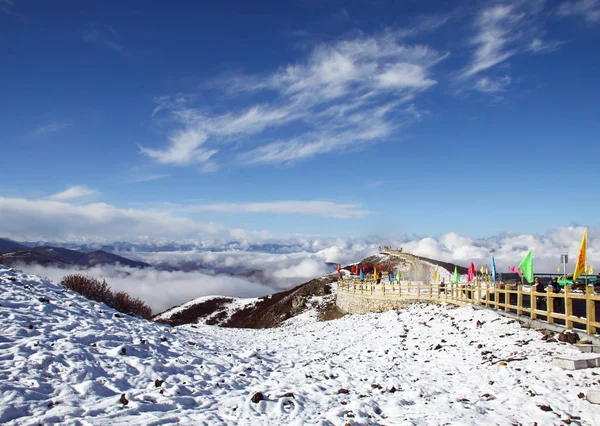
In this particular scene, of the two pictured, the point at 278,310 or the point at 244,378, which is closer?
the point at 244,378

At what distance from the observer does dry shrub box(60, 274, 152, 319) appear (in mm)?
25125

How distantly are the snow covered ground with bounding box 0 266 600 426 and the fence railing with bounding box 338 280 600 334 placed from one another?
1310mm

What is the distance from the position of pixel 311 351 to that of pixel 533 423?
11779 mm

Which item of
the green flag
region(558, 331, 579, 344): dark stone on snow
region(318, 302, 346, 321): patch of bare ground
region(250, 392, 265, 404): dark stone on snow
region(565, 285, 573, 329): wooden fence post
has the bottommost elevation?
region(318, 302, 346, 321): patch of bare ground

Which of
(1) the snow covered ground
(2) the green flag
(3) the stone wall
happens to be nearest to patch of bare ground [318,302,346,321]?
(3) the stone wall

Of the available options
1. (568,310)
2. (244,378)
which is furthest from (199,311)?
(568,310)

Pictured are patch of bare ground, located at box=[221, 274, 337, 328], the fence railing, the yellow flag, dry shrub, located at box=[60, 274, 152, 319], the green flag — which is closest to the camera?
the fence railing

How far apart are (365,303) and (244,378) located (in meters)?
28.6

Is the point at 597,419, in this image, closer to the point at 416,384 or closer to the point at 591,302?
the point at 416,384

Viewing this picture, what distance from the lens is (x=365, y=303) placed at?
38.9 meters

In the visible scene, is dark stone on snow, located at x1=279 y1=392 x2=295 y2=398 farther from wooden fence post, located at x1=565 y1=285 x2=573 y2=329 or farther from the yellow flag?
the yellow flag

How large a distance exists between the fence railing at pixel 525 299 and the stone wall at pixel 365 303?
41 centimetres

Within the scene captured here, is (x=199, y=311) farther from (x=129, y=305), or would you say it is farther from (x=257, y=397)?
(x=257, y=397)

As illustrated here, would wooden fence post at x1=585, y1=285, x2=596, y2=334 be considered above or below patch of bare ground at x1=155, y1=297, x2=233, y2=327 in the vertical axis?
above
